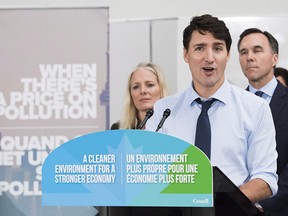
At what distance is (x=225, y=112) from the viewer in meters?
2.71

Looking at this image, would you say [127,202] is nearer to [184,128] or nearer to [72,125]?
[184,128]

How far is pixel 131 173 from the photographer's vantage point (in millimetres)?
1776

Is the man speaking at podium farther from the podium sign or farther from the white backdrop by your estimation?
the white backdrop

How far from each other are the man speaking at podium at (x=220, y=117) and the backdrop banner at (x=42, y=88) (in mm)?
1865

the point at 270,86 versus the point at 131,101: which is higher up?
the point at 270,86

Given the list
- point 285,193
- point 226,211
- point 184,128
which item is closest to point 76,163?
point 226,211

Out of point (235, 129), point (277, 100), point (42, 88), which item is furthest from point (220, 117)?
point (42, 88)

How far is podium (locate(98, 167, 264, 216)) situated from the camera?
6.14 ft

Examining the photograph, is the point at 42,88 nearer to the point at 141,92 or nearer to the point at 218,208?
the point at 141,92

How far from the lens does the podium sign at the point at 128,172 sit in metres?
1.75

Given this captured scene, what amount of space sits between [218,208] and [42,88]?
9.26 feet

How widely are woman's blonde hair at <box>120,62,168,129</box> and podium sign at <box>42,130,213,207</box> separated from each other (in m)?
2.48

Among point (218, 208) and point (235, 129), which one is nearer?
point (218, 208)

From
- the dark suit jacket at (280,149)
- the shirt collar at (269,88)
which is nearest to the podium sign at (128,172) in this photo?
the dark suit jacket at (280,149)
